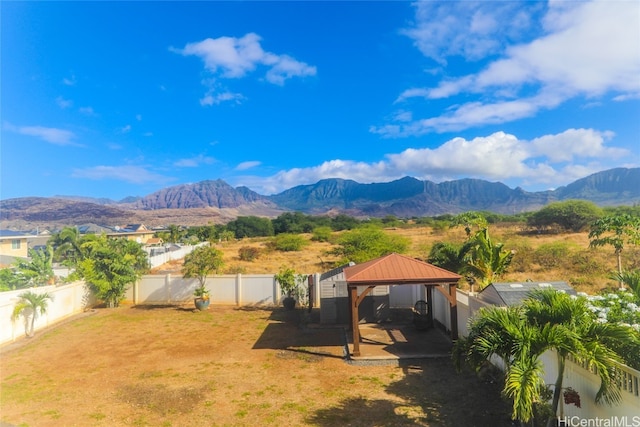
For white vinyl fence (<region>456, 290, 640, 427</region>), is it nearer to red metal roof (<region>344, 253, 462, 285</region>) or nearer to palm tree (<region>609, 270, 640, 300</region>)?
palm tree (<region>609, 270, 640, 300</region>)

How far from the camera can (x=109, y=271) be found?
18328 millimetres

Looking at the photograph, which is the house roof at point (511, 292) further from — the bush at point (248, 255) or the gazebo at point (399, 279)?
the bush at point (248, 255)

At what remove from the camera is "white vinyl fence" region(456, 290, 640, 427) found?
15.7 ft

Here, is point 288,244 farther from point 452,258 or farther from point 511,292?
point 511,292

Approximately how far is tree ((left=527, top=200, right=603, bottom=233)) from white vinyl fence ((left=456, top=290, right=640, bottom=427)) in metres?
48.4

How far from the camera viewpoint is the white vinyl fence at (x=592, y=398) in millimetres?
4773

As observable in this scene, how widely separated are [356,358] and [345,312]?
4.53 meters

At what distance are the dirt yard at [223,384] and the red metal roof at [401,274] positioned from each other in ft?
7.49

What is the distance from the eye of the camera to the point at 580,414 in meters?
5.89

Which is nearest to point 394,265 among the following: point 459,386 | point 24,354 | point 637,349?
point 459,386

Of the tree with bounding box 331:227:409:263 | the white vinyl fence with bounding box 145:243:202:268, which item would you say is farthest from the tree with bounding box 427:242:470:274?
the white vinyl fence with bounding box 145:243:202:268

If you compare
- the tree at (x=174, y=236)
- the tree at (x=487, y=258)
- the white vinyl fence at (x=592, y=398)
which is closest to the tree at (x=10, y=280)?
the tree at (x=487, y=258)

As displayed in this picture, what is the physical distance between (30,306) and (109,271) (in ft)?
15.0

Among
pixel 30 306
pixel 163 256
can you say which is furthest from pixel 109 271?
pixel 163 256
